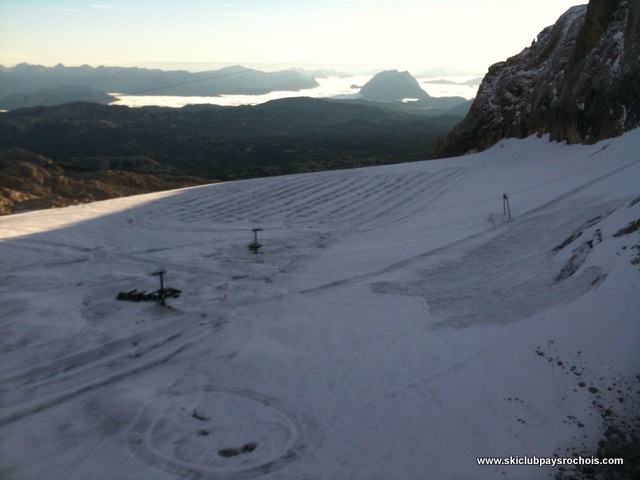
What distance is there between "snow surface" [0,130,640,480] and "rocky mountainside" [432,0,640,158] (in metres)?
5.95

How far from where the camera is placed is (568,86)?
2347 centimetres

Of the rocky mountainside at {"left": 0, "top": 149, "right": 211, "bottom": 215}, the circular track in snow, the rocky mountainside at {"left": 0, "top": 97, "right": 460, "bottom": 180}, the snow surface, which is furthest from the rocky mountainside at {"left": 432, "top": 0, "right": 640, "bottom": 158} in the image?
the rocky mountainside at {"left": 0, "top": 97, "right": 460, "bottom": 180}

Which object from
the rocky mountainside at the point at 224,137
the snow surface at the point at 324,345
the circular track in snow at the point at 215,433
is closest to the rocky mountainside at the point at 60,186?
the snow surface at the point at 324,345

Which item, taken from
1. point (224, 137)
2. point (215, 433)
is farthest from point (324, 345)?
point (224, 137)

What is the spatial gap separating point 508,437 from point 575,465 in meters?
0.70

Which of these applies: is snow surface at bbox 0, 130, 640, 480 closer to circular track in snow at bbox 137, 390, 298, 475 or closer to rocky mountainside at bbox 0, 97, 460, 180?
circular track in snow at bbox 137, 390, 298, 475

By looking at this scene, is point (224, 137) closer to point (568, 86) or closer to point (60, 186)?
point (60, 186)

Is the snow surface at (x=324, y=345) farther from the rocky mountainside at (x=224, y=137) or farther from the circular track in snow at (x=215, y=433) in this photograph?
the rocky mountainside at (x=224, y=137)

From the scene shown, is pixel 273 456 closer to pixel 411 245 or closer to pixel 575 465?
pixel 575 465

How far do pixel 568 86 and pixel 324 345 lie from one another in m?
21.2

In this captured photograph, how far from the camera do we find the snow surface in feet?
18.1

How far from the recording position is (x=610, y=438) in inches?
199

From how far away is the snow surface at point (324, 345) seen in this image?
5.51 m

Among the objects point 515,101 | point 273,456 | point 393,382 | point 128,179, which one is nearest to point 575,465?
point 393,382
